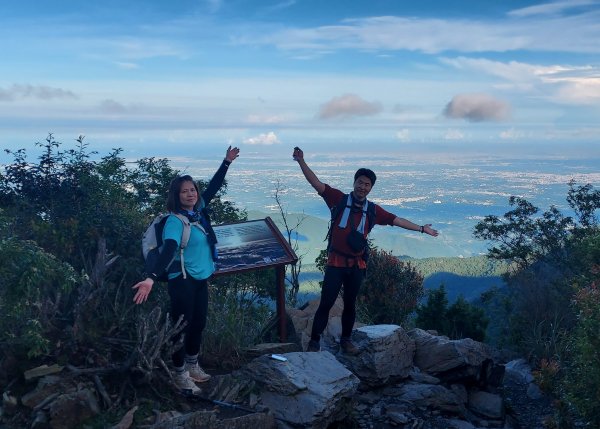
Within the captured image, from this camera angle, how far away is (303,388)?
5.87 metres

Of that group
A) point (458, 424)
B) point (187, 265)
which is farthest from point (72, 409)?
point (458, 424)

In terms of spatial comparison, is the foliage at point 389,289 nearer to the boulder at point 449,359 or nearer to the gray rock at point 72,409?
the boulder at point 449,359

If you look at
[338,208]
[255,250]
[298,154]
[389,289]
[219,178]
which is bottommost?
[389,289]

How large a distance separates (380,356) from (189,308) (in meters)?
2.63

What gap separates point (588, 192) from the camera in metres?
20.6

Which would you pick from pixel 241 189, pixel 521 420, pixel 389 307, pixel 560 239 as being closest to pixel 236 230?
pixel 521 420

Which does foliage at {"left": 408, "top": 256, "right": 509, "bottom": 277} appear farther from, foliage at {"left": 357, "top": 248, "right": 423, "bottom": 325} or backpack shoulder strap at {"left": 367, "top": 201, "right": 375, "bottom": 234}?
backpack shoulder strap at {"left": 367, "top": 201, "right": 375, "bottom": 234}

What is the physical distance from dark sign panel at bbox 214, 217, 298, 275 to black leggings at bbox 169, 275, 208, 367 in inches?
46.1

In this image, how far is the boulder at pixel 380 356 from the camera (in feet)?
23.0

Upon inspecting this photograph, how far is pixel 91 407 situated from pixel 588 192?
766 inches

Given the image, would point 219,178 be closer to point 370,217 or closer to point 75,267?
point 370,217

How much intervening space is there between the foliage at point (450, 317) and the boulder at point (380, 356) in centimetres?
705

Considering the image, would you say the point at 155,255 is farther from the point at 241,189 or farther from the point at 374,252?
the point at 241,189

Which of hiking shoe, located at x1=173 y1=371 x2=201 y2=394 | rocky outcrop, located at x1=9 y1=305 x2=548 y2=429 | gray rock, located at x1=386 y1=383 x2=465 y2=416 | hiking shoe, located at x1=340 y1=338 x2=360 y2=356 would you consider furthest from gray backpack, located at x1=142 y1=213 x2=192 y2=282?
gray rock, located at x1=386 y1=383 x2=465 y2=416
